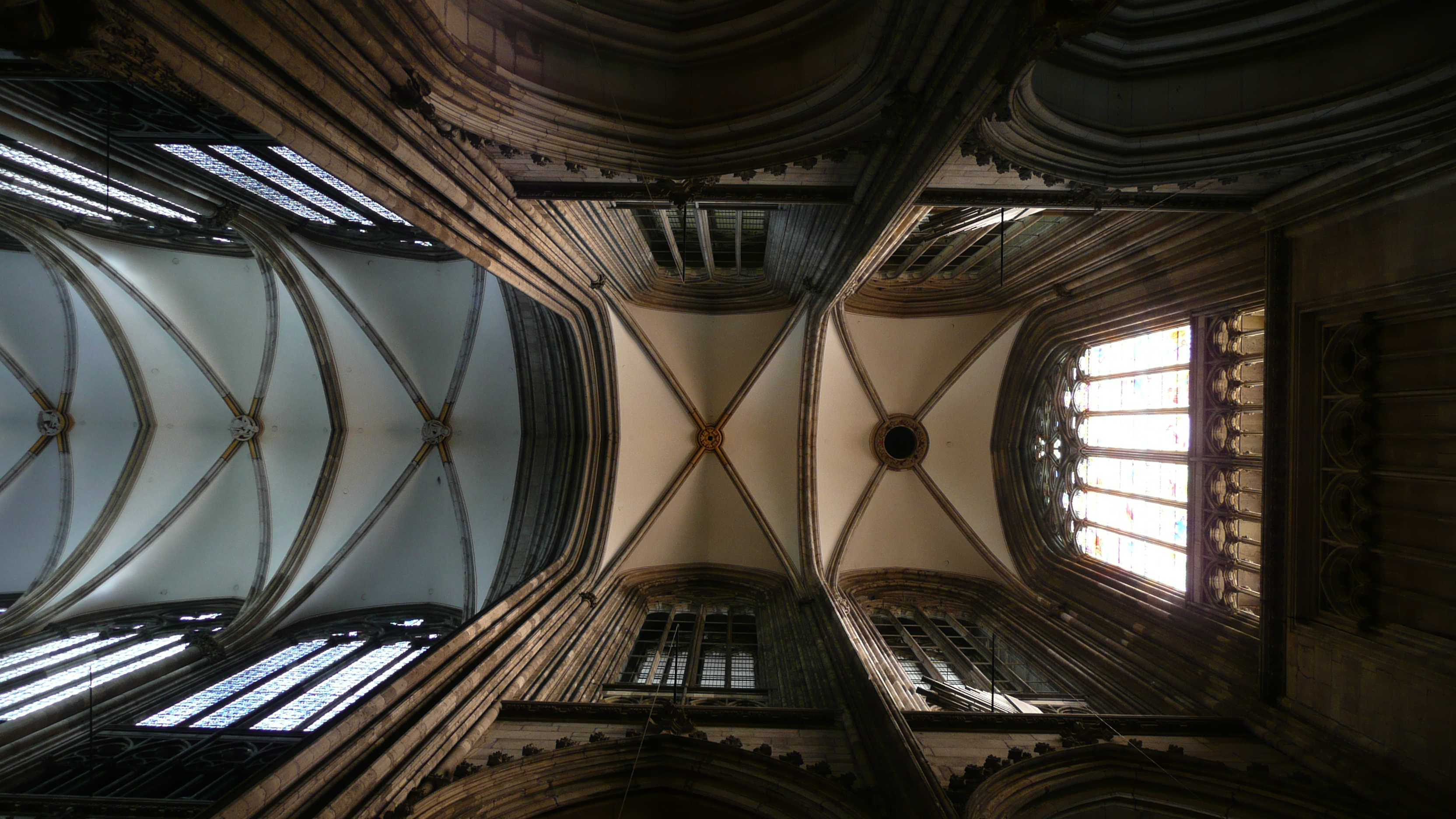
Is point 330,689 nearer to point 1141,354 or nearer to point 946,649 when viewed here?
point 946,649

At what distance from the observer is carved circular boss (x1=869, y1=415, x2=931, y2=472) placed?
51.7 feet

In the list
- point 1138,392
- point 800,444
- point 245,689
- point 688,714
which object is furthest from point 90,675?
point 1138,392

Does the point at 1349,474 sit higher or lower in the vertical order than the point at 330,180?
lower

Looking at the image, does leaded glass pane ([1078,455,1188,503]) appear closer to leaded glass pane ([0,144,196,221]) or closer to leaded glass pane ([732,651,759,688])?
leaded glass pane ([732,651,759,688])

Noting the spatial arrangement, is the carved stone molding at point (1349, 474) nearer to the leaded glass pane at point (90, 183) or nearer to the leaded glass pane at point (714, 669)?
the leaded glass pane at point (714, 669)

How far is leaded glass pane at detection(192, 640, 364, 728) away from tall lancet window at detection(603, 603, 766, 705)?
4983mm

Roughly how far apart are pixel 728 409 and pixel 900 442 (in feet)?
14.6

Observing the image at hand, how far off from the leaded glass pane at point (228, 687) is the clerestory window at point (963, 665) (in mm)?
10056

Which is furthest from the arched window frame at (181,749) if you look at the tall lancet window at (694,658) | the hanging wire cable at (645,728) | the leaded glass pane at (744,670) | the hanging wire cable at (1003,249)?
the hanging wire cable at (1003,249)

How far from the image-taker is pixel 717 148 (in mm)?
7816

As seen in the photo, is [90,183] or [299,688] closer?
[90,183]

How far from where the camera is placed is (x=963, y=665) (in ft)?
37.3

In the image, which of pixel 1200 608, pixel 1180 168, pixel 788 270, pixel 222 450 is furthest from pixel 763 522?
pixel 222 450

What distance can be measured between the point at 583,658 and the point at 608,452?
199 inches
